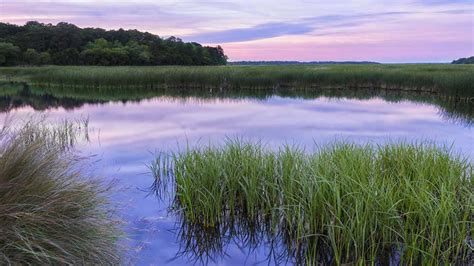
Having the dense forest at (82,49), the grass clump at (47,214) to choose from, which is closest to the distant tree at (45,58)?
the dense forest at (82,49)

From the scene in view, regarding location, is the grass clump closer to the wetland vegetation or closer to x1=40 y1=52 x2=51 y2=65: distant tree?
the wetland vegetation

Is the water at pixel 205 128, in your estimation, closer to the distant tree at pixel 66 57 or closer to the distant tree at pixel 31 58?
the distant tree at pixel 31 58

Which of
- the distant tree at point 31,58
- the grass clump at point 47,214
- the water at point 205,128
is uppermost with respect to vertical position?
the distant tree at point 31,58

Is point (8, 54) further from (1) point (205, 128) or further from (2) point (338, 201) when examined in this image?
(2) point (338, 201)

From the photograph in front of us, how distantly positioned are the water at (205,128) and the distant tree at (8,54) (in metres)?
40.0

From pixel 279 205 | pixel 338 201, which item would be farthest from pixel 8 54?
pixel 338 201

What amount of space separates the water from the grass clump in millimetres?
504

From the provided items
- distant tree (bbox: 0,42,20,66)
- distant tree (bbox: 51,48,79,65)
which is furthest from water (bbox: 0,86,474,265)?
distant tree (bbox: 51,48,79,65)

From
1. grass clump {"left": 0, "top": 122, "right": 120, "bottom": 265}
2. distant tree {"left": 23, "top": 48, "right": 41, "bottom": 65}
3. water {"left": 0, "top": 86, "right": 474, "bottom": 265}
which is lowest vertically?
water {"left": 0, "top": 86, "right": 474, "bottom": 265}

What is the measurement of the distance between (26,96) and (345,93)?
20.4m

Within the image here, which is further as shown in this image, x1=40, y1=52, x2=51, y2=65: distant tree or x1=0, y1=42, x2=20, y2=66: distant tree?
x1=40, y1=52, x2=51, y2=65: distant tree

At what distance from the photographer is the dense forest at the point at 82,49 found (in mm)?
62556

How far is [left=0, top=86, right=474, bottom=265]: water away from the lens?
16.8 ft

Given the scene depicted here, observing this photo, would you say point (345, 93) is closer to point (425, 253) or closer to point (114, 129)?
point (114, 129)
